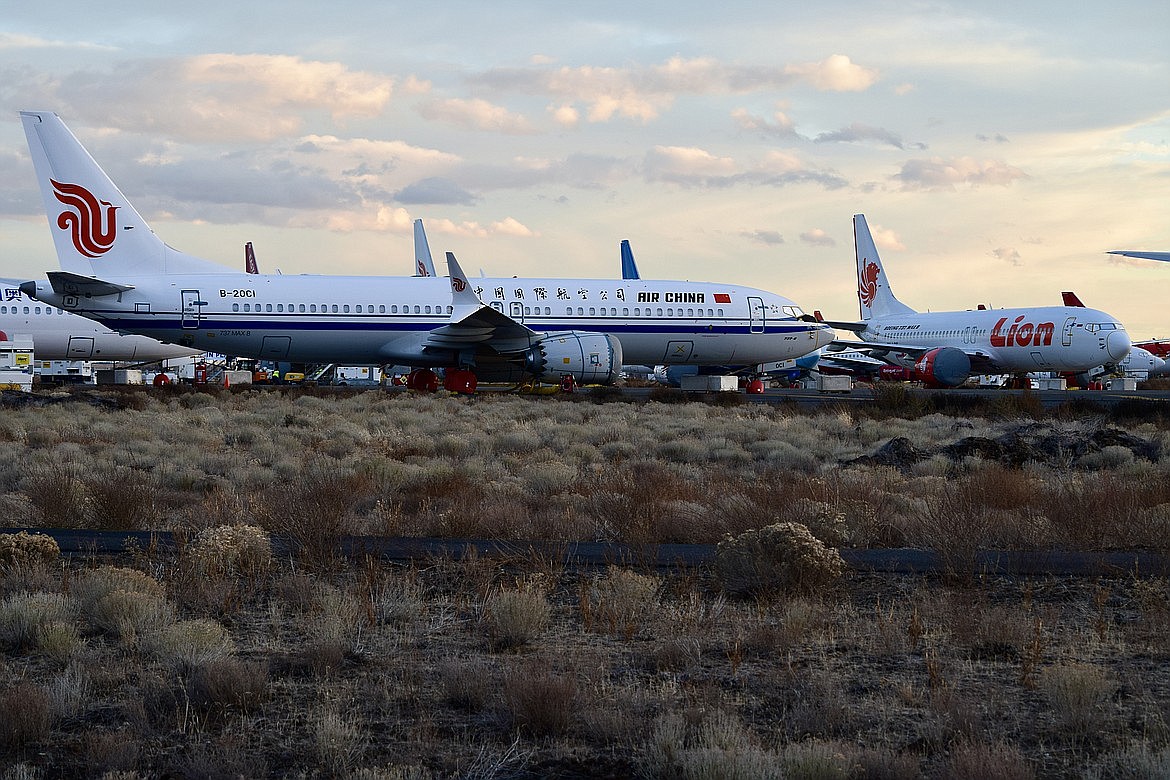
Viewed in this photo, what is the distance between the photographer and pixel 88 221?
34969mm

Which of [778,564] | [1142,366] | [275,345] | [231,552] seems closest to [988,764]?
[778,564]

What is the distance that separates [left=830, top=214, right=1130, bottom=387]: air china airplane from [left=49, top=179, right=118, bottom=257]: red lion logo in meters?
37.7

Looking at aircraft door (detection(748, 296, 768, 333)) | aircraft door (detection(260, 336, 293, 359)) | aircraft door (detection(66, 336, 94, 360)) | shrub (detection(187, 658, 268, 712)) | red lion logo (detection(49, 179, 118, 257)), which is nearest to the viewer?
shrub (detection(187, 658, 268, 712))

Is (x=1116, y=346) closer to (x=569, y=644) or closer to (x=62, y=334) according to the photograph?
(x=62, y=334)

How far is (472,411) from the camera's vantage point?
3095cm

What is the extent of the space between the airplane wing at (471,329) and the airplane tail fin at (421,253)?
38.4 m

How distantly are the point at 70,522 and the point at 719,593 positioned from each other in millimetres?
7260

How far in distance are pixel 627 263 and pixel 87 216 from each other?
240 ft

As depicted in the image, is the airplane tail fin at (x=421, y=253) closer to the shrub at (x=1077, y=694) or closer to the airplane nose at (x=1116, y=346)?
the airplane nose at (x=1116, y=346)

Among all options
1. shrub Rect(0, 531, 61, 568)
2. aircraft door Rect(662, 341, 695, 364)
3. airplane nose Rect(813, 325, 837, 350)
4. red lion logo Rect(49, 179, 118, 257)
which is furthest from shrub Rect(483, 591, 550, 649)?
Result: airplane nose Rect(813, 325, 837, 350)

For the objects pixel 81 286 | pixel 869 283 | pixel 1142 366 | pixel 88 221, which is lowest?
pixel 1142 366

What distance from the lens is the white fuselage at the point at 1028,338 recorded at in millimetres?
52938

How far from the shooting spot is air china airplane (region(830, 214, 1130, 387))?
53125mm

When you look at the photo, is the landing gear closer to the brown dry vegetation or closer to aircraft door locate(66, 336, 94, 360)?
aircraft door locate(66, 336, 94, 360)
